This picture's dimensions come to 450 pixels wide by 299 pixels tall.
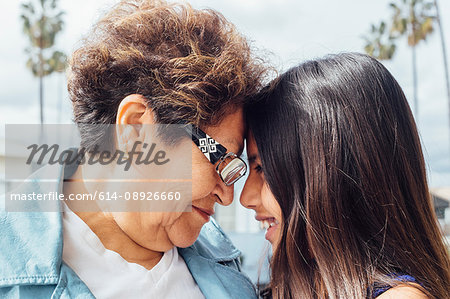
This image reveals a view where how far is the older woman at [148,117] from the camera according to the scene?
5.84 ft

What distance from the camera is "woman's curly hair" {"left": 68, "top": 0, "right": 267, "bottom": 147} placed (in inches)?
73.0

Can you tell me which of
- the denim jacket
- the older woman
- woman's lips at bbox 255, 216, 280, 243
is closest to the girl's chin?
woman's lips at bbox 255, 216, 280, 243

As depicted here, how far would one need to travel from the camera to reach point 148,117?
6.13 feet

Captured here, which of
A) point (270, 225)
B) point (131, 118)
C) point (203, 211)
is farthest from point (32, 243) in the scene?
point (270, 225)

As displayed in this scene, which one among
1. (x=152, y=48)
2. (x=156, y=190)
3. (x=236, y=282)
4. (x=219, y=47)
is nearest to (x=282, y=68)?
(x=219, y=47)

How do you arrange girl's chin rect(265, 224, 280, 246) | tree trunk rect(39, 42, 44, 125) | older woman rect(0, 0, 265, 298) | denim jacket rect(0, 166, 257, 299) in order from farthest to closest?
1. tree trunk rect(39, 42, 44, 125)
2. girl's chin rect(265, 224, 280, 246)
3. older woman rect(0, 0, 265, 298)
4. denim jacket rect(0, 166, 257, 299)

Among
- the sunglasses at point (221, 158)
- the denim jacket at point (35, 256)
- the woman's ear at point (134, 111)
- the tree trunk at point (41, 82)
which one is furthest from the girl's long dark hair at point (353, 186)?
the tree trunk at point (41, 82)

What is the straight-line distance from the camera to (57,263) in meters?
1.62

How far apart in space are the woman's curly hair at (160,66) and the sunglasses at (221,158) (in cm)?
7

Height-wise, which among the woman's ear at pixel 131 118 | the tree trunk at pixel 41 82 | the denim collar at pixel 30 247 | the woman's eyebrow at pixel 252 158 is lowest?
the tree trunk at pixel 41 82

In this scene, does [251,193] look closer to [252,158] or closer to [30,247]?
[252,158]

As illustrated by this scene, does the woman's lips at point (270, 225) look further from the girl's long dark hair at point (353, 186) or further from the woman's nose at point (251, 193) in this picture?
the girl's long dark hair at point (353, 186)

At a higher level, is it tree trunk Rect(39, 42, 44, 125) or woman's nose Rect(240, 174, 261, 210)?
woman's nose Rect(240, 174, 261, 210)

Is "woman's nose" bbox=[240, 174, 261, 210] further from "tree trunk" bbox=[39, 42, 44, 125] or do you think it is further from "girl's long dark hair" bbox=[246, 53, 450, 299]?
"tree trunk" bbox=[39, 42, 44, 125]
